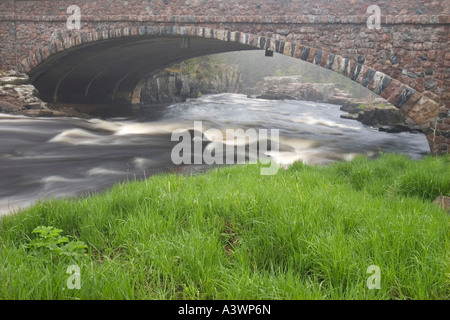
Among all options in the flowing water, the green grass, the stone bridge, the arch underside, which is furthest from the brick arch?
the green grass

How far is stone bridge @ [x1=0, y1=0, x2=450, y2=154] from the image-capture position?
9.45m

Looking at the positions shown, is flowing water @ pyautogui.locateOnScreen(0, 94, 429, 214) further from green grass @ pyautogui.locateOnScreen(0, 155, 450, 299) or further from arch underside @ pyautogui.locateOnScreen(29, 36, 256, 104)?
arch underside @ pyautogui.locateOnScreen(29, 36, 256, 104)

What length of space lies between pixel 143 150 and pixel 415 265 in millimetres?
8650

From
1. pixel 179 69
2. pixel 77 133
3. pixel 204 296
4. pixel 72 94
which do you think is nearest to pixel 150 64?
pixel 72 94

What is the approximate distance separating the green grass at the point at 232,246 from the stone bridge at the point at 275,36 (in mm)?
6709

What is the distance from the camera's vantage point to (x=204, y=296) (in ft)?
7.56

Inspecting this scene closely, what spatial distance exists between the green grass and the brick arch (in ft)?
21.2

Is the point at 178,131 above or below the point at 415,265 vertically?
below

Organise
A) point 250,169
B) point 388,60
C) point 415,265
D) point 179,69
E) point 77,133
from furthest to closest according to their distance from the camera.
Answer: point 179,69 → point 77,133 → point 388,60 → point 250,169 → point 415,265
